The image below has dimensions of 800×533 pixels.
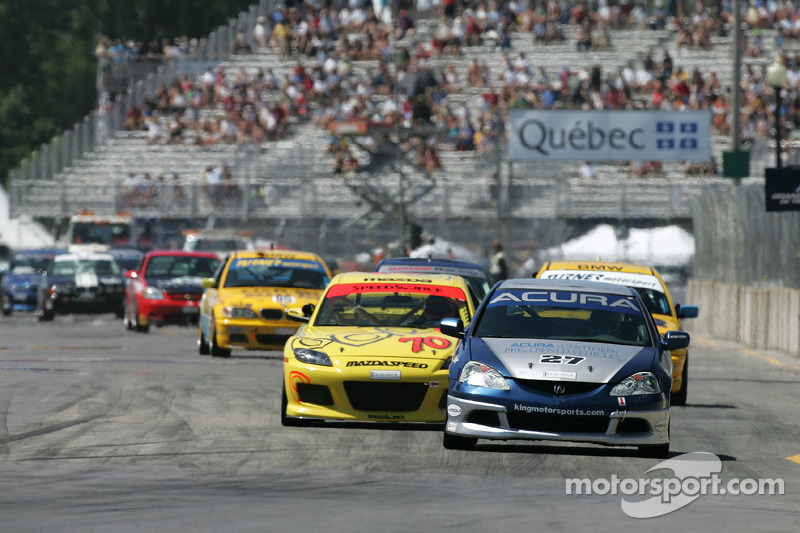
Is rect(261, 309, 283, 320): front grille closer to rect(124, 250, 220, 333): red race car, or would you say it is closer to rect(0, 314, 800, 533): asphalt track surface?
rect(0, 314, 800, 533): asphalt track surface

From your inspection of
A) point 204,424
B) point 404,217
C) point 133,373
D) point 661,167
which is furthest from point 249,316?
point 661,167

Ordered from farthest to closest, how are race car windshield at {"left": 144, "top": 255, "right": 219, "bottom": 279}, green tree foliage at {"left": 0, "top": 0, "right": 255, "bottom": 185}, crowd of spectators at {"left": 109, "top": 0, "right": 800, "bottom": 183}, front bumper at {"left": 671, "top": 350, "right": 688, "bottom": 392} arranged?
green tree foliage at {"left": 0, "top": 0, "right": 255, "bottom": 185} → crowd of spectators at {"left": 109, "top": 0, "right": 800, "bottom": 183} → race car windshield at {"left": 144, "top": 255, "right": 219, "bottom": 279} → front bumper at {"left": 671, "top": 350, "right": 688, "bottom": 392}

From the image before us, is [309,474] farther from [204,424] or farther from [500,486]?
[204,424]

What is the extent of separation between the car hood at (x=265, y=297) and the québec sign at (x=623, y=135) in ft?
60.0

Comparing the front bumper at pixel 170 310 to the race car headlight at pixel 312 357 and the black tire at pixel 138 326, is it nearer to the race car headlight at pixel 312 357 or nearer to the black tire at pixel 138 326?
the black tire at pixel 138 326

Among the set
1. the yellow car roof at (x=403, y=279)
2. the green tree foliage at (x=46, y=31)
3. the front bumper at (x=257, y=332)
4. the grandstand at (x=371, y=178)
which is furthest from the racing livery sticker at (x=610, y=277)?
the green tree foliage at (x=46, y=31)

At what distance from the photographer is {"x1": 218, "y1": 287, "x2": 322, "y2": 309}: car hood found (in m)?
20.4

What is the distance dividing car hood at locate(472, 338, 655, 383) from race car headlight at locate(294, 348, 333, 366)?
139 centimetres

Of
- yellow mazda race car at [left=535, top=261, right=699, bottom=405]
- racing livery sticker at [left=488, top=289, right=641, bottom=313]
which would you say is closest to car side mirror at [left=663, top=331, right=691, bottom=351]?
racing livery sticker at [left=488, top=289, right=641, bottom=313]

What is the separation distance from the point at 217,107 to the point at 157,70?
524 cm

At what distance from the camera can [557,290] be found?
12.5 meters

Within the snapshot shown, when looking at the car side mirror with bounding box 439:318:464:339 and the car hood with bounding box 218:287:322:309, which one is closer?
the car side mirror with bounding box 439:318:464:339

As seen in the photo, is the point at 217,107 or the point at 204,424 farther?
the point at 217,107

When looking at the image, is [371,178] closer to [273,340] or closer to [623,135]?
[623,135]
